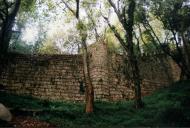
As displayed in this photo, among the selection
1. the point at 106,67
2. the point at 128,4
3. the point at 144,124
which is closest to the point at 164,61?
the point at 106,67

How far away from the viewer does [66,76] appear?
2155 cm

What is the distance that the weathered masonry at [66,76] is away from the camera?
2078 cm

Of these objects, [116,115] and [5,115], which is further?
[116,115]

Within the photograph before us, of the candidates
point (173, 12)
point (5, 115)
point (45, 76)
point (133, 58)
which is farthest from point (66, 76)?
point (5, 115)

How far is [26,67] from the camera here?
2116 centimetres

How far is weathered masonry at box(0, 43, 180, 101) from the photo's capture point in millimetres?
20781

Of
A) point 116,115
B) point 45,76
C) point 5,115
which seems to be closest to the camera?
point 5,115

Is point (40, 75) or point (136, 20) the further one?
point (40, 75)

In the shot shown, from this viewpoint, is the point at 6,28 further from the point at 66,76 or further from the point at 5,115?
the point at 66,76

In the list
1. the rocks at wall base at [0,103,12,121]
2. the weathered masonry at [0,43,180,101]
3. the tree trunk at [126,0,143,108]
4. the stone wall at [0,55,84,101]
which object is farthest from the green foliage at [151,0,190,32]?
the rocks at wall base at [0,103,12,121]

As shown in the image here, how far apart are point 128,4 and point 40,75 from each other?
7.18 meters

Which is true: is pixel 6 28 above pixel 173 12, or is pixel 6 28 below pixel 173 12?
below

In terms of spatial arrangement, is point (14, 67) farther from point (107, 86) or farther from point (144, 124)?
point (144, 124)

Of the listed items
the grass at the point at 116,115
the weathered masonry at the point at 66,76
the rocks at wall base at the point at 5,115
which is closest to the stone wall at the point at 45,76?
the weathered masonry at the point at 66,76
